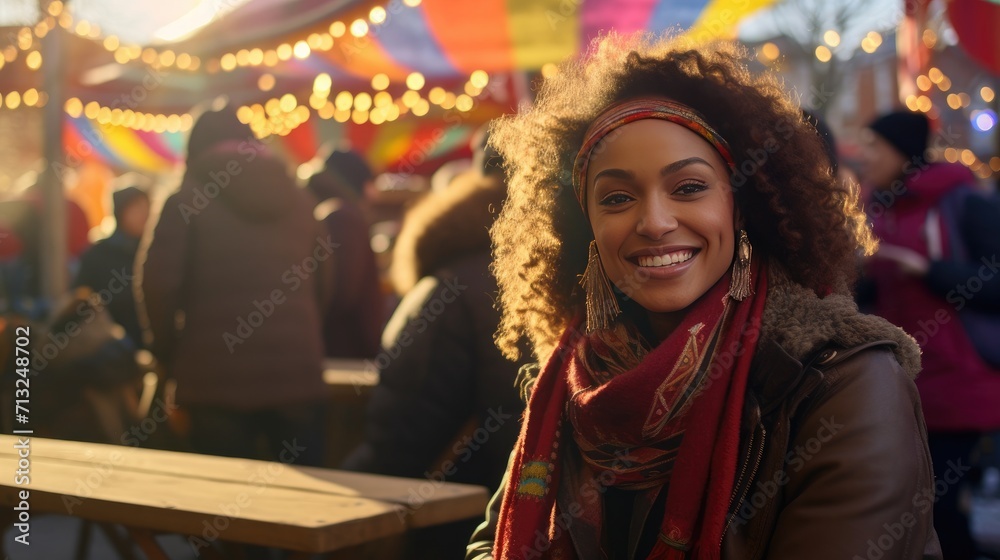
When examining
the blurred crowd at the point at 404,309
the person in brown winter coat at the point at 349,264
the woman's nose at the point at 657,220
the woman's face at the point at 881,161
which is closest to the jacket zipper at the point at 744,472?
the woman's nose at the point at 657,220

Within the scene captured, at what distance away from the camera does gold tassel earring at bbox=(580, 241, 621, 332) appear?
6.73ft

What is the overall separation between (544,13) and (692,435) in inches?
208

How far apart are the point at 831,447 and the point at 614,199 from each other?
0.62 metres

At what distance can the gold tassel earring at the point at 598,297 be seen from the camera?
2.05 metres

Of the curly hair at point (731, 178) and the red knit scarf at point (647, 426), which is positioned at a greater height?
the curly hair at point (731, 178)

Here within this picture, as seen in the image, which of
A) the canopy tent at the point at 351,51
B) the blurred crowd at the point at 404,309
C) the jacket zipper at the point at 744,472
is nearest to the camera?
the jacket zipper at the point at 744,472

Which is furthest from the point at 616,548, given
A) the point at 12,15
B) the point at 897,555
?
the point at 12,15

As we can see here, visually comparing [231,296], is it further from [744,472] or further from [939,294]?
[744,472]

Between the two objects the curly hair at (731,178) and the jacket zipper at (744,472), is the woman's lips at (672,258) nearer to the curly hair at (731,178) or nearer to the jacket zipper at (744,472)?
the curly hair at (731,178)

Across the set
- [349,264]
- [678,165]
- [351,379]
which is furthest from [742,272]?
[349,264]

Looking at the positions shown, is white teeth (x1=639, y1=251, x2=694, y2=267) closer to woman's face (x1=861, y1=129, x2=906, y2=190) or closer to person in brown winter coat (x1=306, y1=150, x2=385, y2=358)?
woman's face (x1=861, y1=129, x2=906, y2=190)

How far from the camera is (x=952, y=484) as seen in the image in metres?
3.88

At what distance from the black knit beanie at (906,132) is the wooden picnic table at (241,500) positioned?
2.43 m

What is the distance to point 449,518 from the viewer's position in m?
2.97
